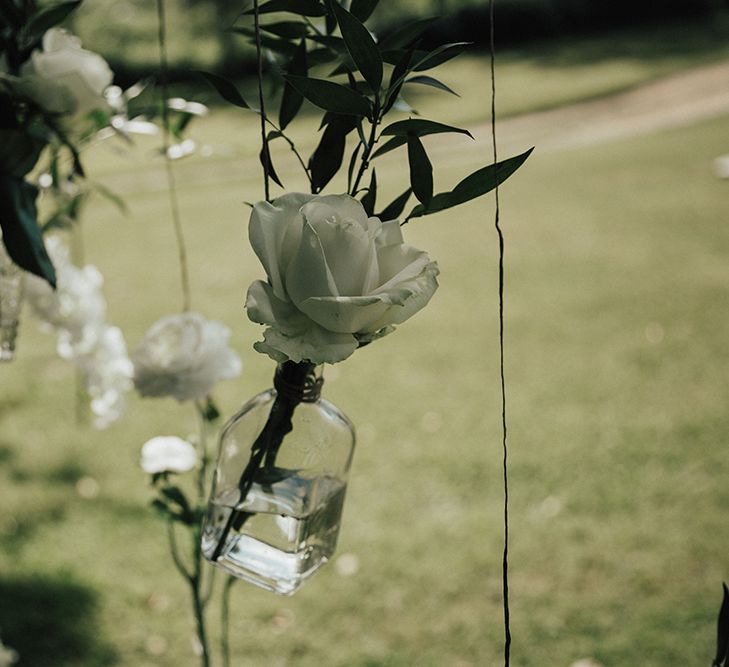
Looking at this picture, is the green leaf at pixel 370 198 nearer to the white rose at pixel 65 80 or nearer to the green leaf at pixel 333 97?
the green leaf at pixel 333 97

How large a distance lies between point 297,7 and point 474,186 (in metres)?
0.22

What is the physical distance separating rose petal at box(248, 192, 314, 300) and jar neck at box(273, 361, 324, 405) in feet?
0.44

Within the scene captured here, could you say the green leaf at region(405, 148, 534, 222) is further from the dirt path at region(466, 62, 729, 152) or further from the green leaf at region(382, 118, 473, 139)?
the dirt path at region(466, 62, 729, 152)

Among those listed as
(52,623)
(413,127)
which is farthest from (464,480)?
(413,127)

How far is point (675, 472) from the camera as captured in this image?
9.35 ft

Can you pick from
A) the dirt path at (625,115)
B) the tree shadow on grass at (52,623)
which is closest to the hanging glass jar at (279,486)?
the tree shadow on grass at (52,623)

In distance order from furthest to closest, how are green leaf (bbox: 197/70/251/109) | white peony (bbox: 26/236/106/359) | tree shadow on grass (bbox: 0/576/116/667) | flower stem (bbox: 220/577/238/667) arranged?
1. tree shadow on grass (bbox: 0/576/116/667)
2. white peony (bbox: 26/236/106/359)
3. flower stem (bbox: 220/577/238/667)
4. green leaf (bbox: 197/70/251/109)

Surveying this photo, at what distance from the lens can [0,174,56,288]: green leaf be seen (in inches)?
36.2

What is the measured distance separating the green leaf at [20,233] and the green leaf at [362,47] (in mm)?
448

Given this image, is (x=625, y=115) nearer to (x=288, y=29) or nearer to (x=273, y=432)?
(x=288, y=29)

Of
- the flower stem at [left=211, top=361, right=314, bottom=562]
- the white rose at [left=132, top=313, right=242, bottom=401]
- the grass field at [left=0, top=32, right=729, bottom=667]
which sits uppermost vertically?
the flower stem at [left=211, top=361, right=314, bottom=562]

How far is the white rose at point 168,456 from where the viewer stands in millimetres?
1209

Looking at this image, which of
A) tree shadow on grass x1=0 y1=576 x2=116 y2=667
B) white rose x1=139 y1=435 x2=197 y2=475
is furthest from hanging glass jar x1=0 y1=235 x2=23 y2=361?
tree shadow on grass x1=0 y1=576 x2=116 y2=667

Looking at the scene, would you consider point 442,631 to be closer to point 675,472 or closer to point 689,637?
point 689,637
